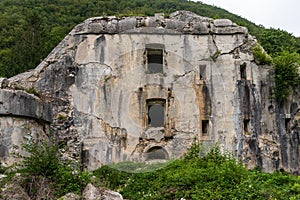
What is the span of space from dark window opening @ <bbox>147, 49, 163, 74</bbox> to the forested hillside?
3.41m

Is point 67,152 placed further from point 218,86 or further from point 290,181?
point 290,181

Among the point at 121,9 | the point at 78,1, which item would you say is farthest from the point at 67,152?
the point at 78,1

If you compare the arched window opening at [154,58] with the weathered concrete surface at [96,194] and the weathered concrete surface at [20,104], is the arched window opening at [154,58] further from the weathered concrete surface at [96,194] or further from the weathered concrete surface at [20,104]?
the weathered concrete surface at [96,194]

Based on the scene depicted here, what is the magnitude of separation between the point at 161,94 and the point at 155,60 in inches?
79.4

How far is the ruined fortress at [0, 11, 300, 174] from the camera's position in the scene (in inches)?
613

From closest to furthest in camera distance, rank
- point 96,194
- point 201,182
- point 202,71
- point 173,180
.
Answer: point 96,194
point 201,182
point 173,180
point 202,71

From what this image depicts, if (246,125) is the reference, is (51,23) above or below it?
above

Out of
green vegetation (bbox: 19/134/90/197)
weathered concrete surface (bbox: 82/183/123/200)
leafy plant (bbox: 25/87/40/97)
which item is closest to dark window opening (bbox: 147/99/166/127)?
leafy plant (bbox: 25/87/40/97)

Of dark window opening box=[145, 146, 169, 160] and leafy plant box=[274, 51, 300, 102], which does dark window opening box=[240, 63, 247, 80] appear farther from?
dark window opening box=[145, 146, 169, 160]

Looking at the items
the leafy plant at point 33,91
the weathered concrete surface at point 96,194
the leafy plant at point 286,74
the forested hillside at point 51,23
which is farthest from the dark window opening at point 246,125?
the leafy plant at point 33,91

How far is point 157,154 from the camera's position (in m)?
16.0

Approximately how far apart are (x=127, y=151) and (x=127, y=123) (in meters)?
1.06

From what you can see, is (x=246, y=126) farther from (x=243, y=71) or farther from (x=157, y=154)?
(x=157, y=154)

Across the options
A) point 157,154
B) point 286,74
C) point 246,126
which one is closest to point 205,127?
point 246,126
